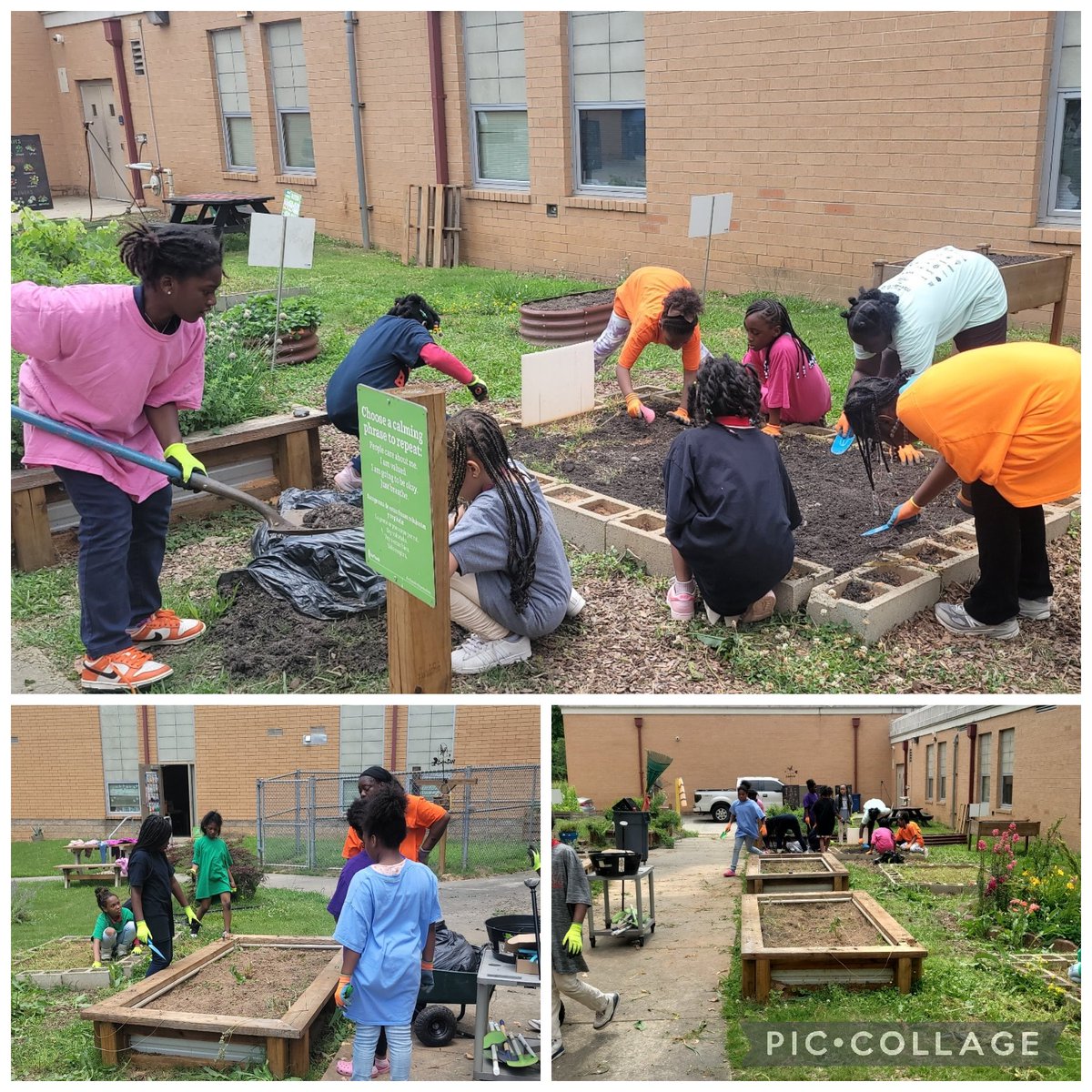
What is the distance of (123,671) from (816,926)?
334 centimetres

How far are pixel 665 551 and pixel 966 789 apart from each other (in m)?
2.84

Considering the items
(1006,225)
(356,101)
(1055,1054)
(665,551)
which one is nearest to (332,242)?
(356,101)

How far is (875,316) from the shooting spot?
5.30m

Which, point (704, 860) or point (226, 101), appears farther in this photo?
point (226, 101)

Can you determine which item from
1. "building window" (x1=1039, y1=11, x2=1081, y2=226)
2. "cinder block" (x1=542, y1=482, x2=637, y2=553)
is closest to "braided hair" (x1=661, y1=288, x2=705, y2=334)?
"cinder block" (x1=542, y1=482, x2=637, y2=553)

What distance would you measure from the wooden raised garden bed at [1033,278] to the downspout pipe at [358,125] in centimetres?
950

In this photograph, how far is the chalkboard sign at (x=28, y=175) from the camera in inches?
798

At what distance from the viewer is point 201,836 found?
5887 mm

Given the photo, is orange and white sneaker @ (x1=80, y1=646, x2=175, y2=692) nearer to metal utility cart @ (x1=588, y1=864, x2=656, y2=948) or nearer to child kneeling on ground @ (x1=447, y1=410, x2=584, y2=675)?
child kneeling on ground @ (x1=447, y1=410, x2=584, y2=675)

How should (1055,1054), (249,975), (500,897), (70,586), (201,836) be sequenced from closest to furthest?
(1055,1054), (249,975), (70,586), (201,836), (500,897)

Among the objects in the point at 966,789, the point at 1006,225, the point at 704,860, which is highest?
the point at 1006,225

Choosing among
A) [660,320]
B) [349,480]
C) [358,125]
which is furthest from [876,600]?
[358,125]

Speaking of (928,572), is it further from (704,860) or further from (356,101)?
(356,101)

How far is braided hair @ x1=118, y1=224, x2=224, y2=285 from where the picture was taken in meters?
3.82
